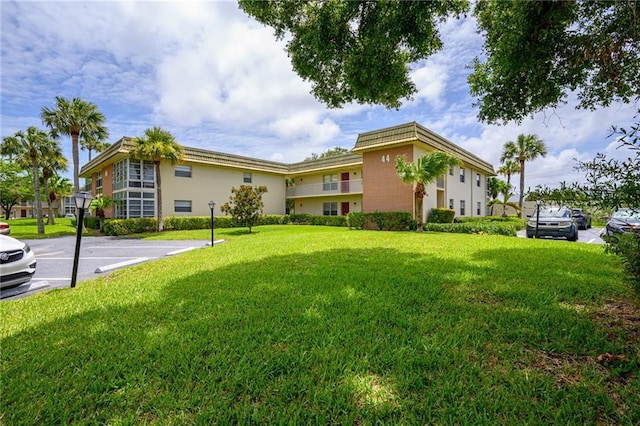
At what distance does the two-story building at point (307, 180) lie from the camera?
19.5 m

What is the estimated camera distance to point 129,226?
19.5 metres

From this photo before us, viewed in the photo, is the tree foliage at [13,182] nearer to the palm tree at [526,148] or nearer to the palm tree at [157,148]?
the palm tree at [157,148]

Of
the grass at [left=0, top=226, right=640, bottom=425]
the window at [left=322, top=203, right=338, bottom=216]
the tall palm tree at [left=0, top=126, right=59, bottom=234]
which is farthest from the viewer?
the window at [left=322, top=203, right=338, bottom=216]

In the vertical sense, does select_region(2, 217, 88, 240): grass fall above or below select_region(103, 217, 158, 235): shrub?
below

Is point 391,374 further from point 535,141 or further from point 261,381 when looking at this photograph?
point 535,141

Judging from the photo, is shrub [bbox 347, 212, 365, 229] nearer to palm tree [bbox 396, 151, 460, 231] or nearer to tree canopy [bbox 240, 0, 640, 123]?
palm tree [bbox 396, 151, 460, 231]

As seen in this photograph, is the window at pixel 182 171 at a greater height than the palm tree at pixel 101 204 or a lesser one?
greater

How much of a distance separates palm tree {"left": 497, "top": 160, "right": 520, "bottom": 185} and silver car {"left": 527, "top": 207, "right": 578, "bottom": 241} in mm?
21206

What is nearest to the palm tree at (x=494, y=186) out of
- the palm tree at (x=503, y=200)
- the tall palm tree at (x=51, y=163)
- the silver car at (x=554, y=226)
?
the palm tree at (x=503, y=200)

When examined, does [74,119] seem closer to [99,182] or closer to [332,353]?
[99,182]

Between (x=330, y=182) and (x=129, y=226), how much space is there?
16.3 metres

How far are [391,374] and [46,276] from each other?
8.98 meters

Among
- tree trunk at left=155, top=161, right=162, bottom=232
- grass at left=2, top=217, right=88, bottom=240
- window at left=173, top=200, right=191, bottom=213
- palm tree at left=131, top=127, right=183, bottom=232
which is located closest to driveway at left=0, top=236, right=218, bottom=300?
tree trunk at left=155, top=161, right=162, bottom=232

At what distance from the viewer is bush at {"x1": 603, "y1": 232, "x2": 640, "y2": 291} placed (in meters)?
3.24
